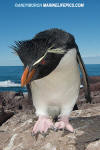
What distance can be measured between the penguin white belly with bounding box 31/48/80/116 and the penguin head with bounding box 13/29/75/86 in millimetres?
114

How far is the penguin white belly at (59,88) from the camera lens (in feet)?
11.0

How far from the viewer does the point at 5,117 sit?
236 inches

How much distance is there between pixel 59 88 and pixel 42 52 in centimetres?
63

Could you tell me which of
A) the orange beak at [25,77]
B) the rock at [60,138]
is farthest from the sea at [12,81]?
the rock at [60,138]

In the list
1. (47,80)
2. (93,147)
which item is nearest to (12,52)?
(47,80)

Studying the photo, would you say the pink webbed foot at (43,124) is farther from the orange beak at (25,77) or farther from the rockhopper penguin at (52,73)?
the orange beak at (25,77)

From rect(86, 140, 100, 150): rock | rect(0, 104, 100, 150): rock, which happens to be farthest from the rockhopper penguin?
rect(86, 140, 100, 150): rock

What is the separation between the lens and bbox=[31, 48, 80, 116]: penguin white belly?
335 centimetres

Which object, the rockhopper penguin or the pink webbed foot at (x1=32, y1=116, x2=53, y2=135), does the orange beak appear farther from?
the pink webbed foot at (x1=32, y1=116, x2=53, y2=135)

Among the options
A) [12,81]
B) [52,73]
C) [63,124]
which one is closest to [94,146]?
[63,124]

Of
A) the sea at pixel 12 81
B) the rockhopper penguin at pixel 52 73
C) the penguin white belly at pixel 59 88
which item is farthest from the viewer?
the sea at pixel 12 81

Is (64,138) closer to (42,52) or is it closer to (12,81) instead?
(42,52)

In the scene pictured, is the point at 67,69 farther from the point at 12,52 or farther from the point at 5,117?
the point at 5,117

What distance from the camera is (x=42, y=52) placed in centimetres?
305
